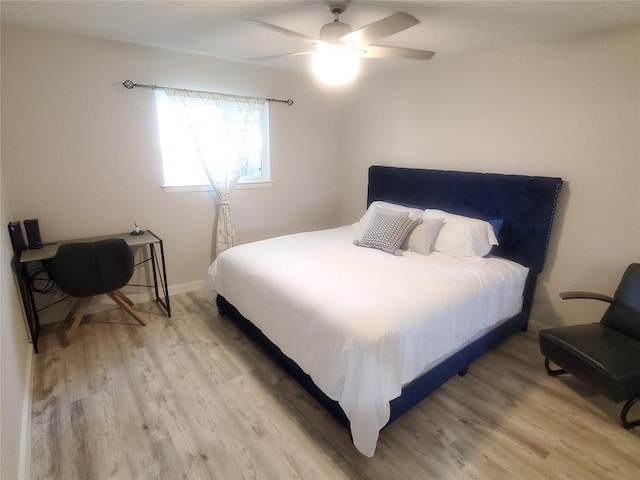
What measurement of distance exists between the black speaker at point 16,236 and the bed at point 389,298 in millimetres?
1370

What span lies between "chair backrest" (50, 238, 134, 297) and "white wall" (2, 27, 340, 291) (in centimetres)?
59

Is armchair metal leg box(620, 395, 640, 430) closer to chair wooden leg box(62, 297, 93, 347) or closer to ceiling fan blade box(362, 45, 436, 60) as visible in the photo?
ceiling fan blade box(362, 45, 436, 60)

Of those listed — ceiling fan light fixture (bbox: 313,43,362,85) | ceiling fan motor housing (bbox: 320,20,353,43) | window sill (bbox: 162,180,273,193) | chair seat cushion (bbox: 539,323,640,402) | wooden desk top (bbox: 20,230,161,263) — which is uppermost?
ceiling fan motor housing (bbox: 320,20,353,43)

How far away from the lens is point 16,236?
2.39 meters

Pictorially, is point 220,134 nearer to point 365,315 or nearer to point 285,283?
point 285,283

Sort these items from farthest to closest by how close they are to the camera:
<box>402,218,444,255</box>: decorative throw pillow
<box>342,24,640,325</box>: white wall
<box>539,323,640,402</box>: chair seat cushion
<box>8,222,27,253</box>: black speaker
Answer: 1. <box>402,218,444,255</box>: decorative throw pillow
2. <box>8,222,27,253</box>: black speaker
3. <box>342,24,640,325</box>: white wall
4. <box>539,323,640,402</box>: chair seat cushion

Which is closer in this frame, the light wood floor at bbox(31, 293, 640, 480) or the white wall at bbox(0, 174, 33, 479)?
the white wall at bbox(0, 174, 33, 479)

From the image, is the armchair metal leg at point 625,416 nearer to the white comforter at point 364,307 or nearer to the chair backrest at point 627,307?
the chair backrest at point 627,307

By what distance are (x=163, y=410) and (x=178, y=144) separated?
7.95 ft

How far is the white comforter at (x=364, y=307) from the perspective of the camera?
5.14 feet

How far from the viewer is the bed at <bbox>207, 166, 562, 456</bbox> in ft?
5.25

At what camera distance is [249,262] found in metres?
2.48

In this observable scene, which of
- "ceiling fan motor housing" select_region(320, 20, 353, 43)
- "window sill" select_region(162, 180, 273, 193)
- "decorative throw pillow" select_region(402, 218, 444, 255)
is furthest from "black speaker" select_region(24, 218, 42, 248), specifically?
"decorative throw pillow" select_region(402, 218, 444, 255)

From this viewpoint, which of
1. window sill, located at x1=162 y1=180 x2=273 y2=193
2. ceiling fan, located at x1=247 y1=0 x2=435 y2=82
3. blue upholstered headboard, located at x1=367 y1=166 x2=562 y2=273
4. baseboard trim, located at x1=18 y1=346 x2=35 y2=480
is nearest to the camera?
baseboard trim, located at x1=18 y1=346 x2=35 y2=480
